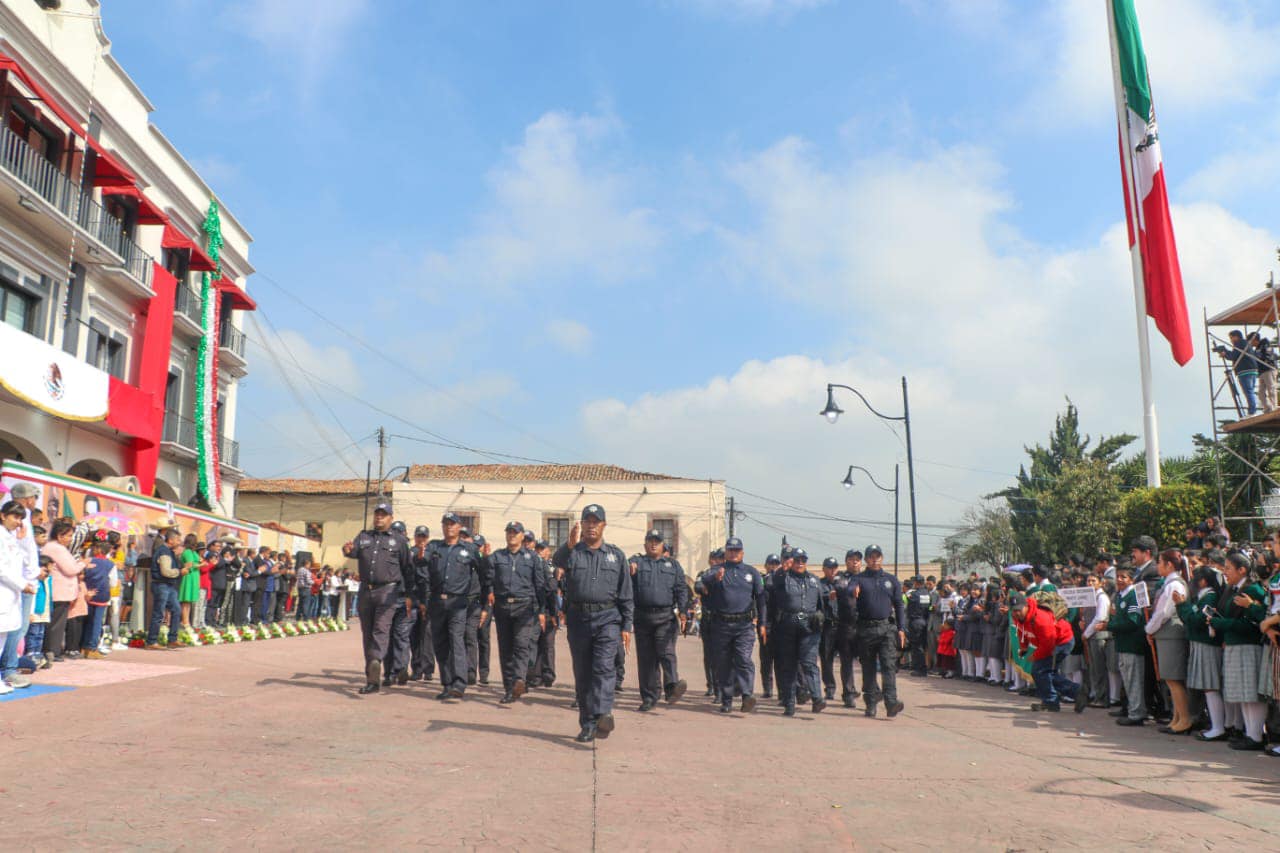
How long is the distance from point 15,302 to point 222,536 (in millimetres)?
7027

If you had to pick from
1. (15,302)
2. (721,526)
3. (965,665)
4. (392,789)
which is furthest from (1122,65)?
(721,526)

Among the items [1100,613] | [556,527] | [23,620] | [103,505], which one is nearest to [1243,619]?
[1100,613]

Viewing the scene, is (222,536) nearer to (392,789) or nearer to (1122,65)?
(392,789)

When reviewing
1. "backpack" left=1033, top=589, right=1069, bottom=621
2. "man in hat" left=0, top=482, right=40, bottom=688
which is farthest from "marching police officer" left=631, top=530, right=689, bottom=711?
"man in hat" left=0, top=482, right=40, bottom=688

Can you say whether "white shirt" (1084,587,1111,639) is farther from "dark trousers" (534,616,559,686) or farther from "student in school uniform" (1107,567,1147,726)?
"dark trousers" (534,616,559,686)

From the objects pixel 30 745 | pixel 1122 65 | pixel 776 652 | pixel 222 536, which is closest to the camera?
pixel 30 745

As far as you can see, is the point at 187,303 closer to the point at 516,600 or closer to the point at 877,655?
the point at 516,600

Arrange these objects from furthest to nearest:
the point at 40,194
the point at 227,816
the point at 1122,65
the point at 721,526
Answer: the point at 721,526
the point at 1122,65
the point at 40,194
the point at 227,816

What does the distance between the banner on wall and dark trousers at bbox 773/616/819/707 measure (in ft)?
35.8

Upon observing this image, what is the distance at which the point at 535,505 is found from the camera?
51.6 metres

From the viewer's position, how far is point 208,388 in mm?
30734

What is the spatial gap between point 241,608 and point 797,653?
15.1 metres

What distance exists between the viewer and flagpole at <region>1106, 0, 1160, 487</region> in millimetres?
20766

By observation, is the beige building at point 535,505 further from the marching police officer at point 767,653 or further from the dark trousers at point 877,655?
the dark trousers at point 877,655
